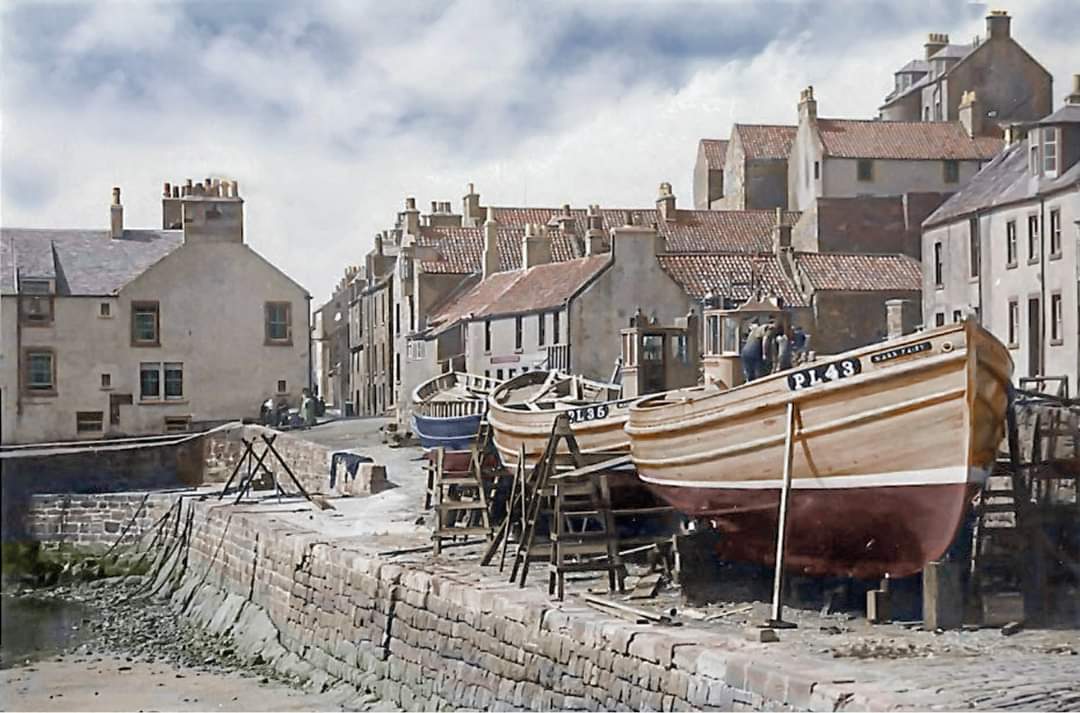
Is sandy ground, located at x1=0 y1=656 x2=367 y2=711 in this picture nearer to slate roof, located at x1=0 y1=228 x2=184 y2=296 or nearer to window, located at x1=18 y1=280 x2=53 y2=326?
slate roof, located at x1=0 y1=228 x2=184 y2=296

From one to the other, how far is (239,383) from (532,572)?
19.5 m

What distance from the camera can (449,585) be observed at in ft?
48.9

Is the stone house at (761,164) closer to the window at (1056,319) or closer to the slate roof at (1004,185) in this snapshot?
the slate roof at (1004,185)

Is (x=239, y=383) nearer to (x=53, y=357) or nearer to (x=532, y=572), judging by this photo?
(x=53, y=357)

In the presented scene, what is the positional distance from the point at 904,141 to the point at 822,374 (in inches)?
1432

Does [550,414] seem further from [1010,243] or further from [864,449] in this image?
[1010,243]

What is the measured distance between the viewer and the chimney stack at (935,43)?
53.1 metres

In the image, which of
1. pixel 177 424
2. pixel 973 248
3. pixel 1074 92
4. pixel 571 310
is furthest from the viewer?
pixel 177 424

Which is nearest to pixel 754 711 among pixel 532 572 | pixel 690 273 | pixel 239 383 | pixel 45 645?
pixel 532 572

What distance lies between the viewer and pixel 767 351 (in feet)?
54.2

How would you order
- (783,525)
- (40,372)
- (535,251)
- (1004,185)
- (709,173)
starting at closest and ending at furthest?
1. (783,525)
2. (40,372)
3. (1004,185)
4. (535,251)
5. (709,173)

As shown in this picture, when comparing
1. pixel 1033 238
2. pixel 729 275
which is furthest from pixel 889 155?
pixel 1033 238

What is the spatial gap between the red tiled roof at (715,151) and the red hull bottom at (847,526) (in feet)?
140

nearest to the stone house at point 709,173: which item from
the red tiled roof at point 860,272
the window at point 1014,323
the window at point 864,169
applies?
the window at point 864,169
